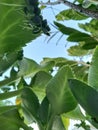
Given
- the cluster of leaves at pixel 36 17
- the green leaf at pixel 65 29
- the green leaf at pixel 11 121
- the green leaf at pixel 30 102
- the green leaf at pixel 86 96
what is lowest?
the green leaf at pixel 65 29

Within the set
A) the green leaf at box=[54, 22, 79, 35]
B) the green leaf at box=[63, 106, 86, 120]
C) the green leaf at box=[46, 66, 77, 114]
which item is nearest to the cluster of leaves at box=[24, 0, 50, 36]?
the green leaf at box=[46, 66, 77, 114]

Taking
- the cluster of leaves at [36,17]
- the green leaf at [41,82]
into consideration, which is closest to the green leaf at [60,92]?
the cluster of leaves at [36,17]

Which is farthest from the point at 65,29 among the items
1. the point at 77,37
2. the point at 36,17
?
the point at 36,17

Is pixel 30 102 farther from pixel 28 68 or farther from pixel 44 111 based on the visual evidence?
A: pixel 28 68

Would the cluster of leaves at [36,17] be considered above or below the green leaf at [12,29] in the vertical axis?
above

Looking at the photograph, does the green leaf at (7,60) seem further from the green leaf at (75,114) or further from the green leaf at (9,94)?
the green leaf at (75,114)

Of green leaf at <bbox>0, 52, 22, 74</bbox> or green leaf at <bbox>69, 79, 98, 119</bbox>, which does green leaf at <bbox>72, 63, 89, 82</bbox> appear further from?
green leaf at <bbox>69, 79, 98, 119</bbox>

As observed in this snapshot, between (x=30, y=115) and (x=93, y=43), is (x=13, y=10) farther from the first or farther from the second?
(x=93, y=43)
